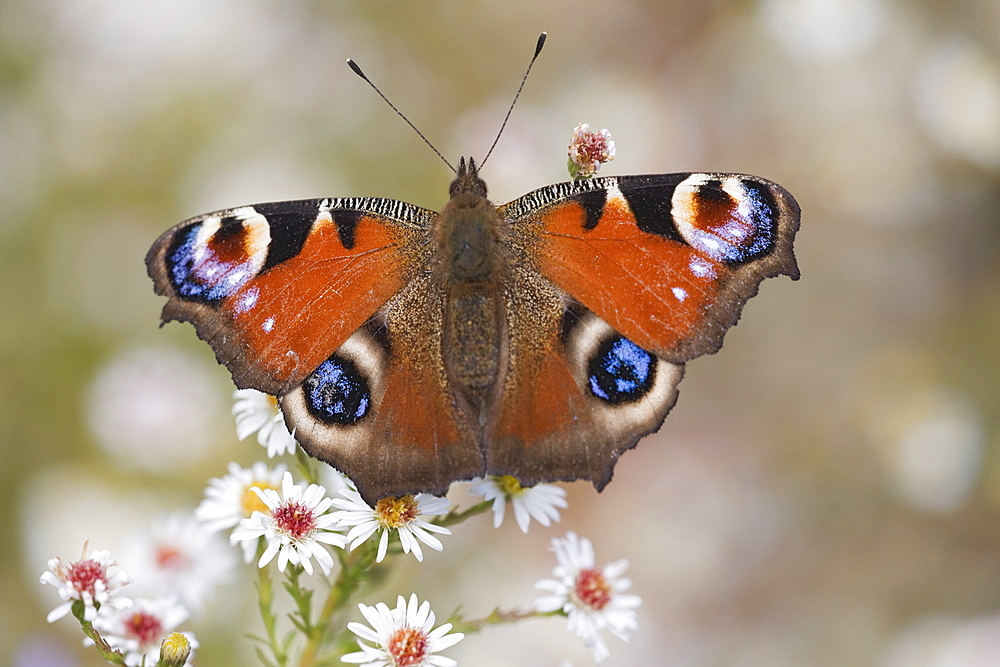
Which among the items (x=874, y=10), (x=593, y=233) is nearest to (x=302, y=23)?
(x=874, y=10)

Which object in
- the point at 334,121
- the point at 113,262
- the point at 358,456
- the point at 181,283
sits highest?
the point at 334,121

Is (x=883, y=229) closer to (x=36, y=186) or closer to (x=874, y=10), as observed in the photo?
(x=874, y=10)

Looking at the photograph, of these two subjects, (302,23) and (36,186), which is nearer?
(36,186)

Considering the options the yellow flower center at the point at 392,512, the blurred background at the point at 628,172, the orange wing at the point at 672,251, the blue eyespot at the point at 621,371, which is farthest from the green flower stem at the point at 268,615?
the blurred background at the point at 628,172

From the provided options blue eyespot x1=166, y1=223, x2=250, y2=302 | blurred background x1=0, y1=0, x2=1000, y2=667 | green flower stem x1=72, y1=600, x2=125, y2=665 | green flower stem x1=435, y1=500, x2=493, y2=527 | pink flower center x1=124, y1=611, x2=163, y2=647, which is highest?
blurred background x1=0, y1=0, x2=1000, y2=667

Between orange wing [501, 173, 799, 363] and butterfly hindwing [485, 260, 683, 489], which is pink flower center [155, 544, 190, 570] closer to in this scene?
butterfly hindwing [485, 260, 683, 489]

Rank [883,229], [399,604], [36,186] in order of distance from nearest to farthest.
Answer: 1. [399,604]
2. [36,186]
3. [883,229]

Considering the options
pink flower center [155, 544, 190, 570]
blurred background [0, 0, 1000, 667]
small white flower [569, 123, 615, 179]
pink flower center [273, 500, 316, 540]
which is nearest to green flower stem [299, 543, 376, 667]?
pink flower center [273, 500, 316, 540]

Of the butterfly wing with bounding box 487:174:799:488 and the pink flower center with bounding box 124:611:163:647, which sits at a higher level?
the butterfly wing with bounding box 487:174:799:488
